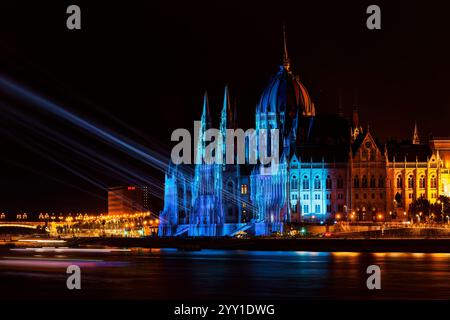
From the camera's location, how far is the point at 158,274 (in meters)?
67.5

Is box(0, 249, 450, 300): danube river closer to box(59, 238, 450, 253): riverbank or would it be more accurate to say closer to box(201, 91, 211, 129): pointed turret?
box(59, 238, 450, 253): riverbank

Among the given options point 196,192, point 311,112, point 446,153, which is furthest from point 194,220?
point 446,153

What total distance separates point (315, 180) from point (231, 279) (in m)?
75.0

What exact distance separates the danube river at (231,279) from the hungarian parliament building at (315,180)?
5043 cm

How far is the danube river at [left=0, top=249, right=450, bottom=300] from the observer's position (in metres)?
52.0

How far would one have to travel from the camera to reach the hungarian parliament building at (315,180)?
136000mm

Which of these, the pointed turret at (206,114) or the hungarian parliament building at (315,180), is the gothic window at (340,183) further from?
the pointed turret at (206,114)

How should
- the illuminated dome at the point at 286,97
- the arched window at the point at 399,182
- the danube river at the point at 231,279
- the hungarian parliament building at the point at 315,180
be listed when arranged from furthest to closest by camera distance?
the illuminated dome at the point at 286,97, the arched window at the point at 399,182, the hungarian parliament building at the point at 315,180, the danube river at the point at 231,279

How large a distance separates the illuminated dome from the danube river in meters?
71.9

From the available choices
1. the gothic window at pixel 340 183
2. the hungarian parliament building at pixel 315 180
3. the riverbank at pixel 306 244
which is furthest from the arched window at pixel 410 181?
the riverbank at pixel 306 244

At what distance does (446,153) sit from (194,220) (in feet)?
128

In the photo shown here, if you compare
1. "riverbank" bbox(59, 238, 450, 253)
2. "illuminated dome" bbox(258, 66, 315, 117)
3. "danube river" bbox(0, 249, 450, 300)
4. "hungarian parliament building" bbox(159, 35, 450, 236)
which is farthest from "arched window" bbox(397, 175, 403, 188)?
"danube river" bbox(0, 249, 450, 300)

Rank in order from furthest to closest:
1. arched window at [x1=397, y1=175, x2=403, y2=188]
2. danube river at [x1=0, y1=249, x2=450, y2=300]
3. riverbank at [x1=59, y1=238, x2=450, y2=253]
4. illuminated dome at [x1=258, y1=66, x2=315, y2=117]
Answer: illuminated dome at [x1=258, y1=66, x2=315, y2=117]
arched window at [x1=397, y1=175, x2=403, y2=188]
riverbank at [x1=59, y1=238, x2=450, y2=253]
danube river at [x1=0, y1=249, x2=450, y2=300]
